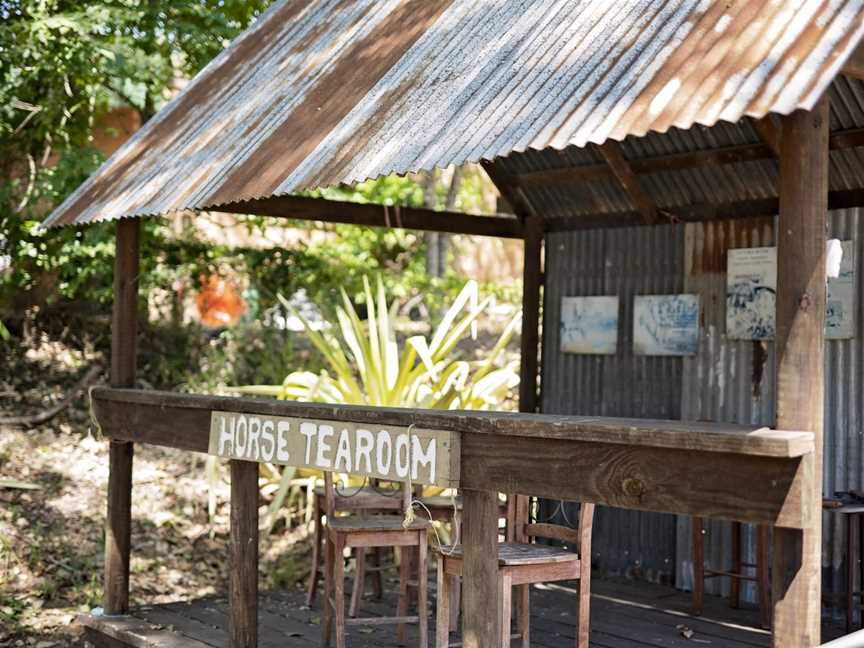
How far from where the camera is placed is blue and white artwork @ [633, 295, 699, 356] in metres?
7.23

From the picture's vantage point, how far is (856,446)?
6438mm

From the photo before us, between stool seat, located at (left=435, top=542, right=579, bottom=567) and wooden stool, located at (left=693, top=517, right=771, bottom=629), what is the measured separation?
5.40 feet

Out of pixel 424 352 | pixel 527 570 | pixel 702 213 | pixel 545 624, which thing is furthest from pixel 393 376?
pixel 527 570

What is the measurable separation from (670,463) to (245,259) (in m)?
7.35

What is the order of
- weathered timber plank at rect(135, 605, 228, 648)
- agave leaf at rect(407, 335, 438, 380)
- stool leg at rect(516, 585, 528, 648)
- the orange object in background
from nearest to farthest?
stool leg at rect(516, 585, 528, 648) < weathered timber plank at rect(135, 605, 228, 648) < agave leaf at rect(407, 335, 438, 380) < the orange object in background

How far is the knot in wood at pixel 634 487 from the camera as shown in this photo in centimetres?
397

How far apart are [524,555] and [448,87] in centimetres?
199

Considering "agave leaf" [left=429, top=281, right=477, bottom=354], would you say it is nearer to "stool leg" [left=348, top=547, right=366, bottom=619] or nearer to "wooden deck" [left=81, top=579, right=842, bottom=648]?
"wooden deck" [left=81, top=579, right=842, bottom=648]

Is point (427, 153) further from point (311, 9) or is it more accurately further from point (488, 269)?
point (488, 269)

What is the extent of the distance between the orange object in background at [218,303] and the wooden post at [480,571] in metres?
6.58

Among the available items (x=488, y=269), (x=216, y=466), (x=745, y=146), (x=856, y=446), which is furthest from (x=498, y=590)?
(x=488, y=269)

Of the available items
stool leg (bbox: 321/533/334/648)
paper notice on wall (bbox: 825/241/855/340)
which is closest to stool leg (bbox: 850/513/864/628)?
paper notice on wall (bbox: 825/241/855/340)

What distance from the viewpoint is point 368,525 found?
5.82 m

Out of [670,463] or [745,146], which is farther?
[745,146]
